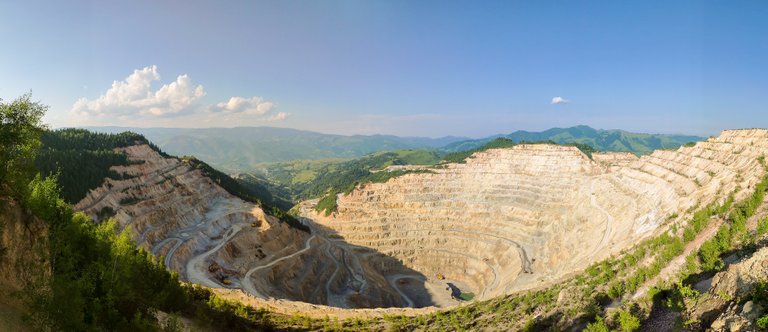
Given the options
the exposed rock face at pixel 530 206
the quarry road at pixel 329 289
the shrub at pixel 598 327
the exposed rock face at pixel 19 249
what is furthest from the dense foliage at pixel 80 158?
the shrub at pixel 598 327

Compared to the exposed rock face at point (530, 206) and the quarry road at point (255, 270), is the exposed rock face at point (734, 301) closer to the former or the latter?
the exposed rock face at point (530, 206)

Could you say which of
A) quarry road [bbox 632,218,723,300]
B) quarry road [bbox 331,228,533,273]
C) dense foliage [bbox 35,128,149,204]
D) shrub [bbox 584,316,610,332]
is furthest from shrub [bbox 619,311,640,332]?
dense foliage [bbox 35,128,149,204]

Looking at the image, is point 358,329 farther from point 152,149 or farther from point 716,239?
point 152,149

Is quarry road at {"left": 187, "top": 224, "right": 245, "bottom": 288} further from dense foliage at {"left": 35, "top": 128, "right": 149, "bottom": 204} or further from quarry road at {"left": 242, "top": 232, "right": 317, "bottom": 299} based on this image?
dense foliage at {"left": 35, "top": 128, "right": 149, "bottom": 204}

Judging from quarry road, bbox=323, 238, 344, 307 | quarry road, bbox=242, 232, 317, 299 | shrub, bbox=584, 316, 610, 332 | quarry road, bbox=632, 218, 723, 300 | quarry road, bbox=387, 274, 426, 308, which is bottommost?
quarry road, bbox=387, 274, 426, 308

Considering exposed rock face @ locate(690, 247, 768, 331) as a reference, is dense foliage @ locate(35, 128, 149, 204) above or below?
above

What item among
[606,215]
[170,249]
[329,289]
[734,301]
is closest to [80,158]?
[170,249]

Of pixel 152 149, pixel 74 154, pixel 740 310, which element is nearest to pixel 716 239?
pixel 740 310
